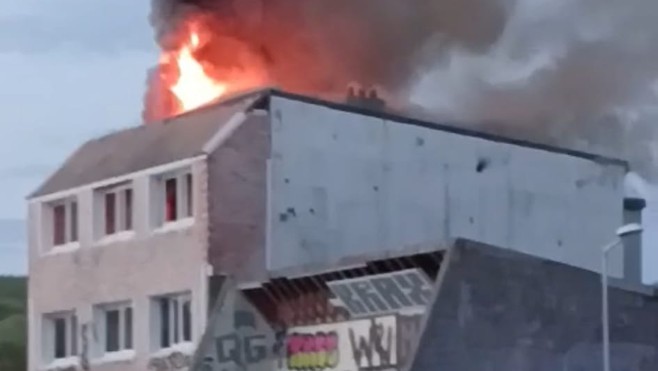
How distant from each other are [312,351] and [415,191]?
6844 mm

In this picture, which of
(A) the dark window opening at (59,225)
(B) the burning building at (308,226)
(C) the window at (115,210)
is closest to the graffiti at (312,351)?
(B) the burning building at (308,226)

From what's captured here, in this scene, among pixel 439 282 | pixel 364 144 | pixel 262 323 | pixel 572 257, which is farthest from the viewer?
pixel 572 257

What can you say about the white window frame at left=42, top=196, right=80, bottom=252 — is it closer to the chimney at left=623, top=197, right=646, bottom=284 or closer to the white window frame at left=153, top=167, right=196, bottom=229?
the white window frame at left=153, top=167, right=196, bottom=229

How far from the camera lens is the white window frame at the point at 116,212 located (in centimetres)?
4631

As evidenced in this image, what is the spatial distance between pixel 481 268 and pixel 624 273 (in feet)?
42.7

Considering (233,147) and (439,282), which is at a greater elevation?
(233,147)

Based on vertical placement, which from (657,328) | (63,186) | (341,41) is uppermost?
(341,41)

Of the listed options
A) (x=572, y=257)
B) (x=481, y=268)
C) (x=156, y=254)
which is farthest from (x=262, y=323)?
(x=572, y=257)

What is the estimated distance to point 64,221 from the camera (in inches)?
1932

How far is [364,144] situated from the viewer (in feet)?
149

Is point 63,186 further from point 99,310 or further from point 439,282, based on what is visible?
point 439,282

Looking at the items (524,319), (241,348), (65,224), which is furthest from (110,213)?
(524,319)

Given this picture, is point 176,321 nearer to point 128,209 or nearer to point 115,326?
point 115,326

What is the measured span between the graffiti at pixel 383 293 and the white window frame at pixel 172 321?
213 inches
